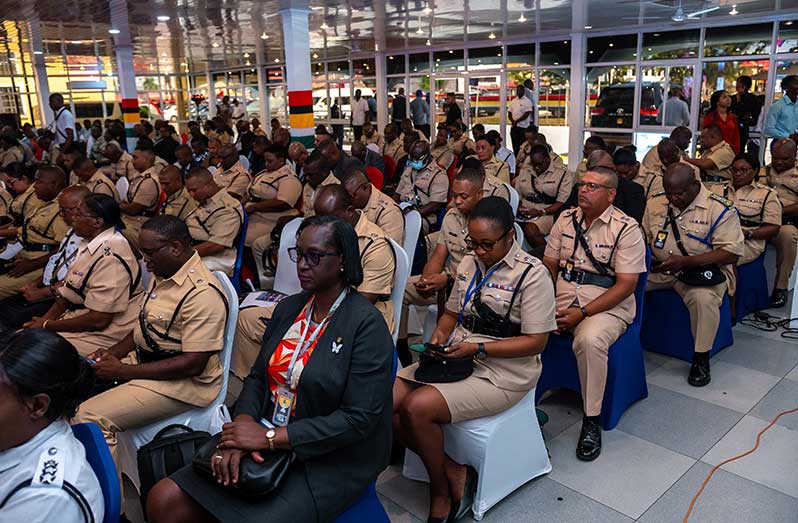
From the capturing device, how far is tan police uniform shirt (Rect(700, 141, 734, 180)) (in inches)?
244

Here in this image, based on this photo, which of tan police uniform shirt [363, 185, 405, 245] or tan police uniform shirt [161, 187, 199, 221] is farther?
tan police uniform shirt [161, 187, 199, 221]

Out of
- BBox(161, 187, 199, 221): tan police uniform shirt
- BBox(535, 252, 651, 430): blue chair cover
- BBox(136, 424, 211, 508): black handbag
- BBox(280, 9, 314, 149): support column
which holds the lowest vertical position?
BBox(535, 252, 651, 430): blue chair cover

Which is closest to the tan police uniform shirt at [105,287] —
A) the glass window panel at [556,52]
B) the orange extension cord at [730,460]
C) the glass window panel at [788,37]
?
the orange extension cord at [730,460]

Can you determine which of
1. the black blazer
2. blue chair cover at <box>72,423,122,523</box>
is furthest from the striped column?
blue chair cover at <box>72,423,122,523</box>

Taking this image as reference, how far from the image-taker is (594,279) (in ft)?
11.0

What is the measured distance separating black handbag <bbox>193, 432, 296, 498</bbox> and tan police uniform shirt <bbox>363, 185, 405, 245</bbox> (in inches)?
94.6

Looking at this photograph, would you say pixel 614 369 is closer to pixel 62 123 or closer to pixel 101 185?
pixel 101 185

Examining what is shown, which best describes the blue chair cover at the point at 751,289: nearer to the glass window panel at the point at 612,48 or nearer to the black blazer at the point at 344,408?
the black blazer at the point at 344,408

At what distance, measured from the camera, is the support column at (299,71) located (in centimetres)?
821

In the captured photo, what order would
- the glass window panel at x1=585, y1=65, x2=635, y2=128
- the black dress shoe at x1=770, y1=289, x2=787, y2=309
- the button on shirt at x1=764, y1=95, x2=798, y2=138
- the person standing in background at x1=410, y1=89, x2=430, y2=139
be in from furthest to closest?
the person standing in background at x1=410, y1=89, x2=430, y2=139, the glass window panel at x1=585, y1=65, x2=635, y2=128, the button on shirt at x1=764, y1=95, x2=798, y2=138, the black dress shoe at x1=770, y1=289, x2=787, y2=309

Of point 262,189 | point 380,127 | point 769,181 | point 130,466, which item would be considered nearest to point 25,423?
point 130,466

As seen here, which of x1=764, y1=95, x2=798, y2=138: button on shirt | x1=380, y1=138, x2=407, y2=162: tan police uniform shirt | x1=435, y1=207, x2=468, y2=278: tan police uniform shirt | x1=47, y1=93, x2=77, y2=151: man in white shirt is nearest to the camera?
x1=435, y1=207, x2=468, y2=278: tan police uniform shirt

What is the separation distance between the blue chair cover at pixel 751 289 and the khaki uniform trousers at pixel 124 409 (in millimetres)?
4073

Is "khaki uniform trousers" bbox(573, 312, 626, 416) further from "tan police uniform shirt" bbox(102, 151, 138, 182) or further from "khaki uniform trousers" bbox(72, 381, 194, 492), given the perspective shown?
"tan police uniform shirt" bbox(102, 151, 138, 182)
